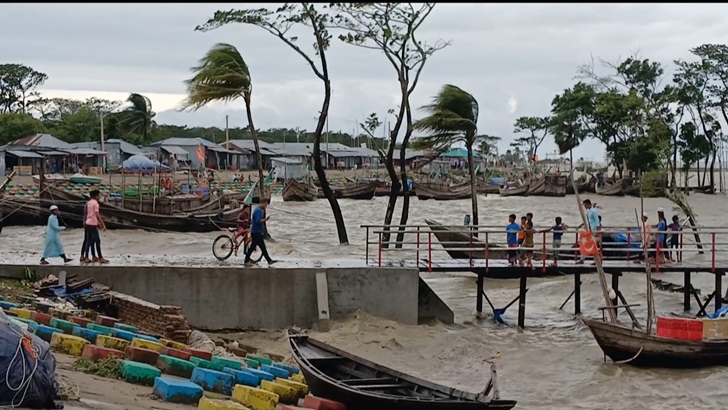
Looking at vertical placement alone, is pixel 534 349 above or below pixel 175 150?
below

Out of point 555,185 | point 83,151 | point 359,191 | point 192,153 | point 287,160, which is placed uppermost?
point 192,153

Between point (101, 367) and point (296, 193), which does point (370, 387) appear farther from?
point (296, 193)

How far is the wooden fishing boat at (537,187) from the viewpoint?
247 feet

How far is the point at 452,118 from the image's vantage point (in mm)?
28375

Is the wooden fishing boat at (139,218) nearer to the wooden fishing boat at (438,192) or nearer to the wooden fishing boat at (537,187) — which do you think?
the wooden fishing boat at (438,192)

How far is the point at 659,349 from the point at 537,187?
2461 inches

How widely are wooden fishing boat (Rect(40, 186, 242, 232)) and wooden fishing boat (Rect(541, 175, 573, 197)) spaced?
44270 mm

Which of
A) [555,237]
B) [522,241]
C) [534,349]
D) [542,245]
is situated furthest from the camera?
[555,237]

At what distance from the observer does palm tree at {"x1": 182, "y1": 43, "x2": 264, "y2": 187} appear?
26938 mm

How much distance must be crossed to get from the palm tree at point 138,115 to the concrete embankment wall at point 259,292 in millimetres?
64518

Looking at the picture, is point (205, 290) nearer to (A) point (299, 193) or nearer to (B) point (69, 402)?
(B) point (69, 402)

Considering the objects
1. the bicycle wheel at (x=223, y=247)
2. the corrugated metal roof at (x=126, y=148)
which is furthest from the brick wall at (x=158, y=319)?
the corrugated metal roof at (x=126, y=148)

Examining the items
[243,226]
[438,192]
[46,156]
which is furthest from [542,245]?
[46,156]

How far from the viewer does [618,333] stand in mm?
14219
